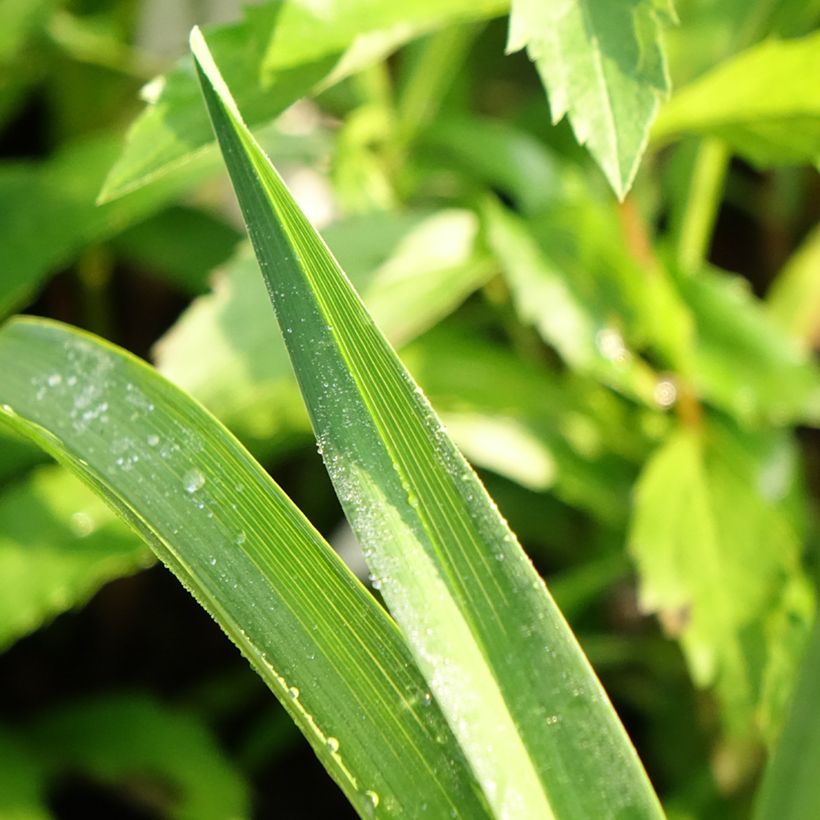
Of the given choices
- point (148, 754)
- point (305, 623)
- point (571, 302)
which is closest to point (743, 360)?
point (571, 302)

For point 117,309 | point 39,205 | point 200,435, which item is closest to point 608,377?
point 200,435

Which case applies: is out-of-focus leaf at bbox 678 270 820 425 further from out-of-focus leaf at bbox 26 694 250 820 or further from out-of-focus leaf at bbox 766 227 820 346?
out-of-focus leaf at bbox 26 694 250 820

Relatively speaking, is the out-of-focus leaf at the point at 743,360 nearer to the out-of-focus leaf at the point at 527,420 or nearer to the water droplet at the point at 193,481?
the out-of-focus leaf at the point at 527,420

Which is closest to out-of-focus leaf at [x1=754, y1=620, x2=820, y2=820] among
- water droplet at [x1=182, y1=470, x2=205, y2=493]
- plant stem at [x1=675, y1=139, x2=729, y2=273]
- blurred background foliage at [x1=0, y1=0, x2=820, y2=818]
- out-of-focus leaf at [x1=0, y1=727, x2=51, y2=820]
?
blurred background foliage at [x1=0, y1=0, x2=820, y2=818]

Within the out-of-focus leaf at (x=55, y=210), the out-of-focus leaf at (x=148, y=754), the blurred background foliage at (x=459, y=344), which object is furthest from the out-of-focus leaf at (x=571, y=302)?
the out-of-focus leaf at (x=148, y=754)

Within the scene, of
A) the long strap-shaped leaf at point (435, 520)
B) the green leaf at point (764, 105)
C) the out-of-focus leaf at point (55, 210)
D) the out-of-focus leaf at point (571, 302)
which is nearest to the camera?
the long strap-shaped leaf at point (435, 520)

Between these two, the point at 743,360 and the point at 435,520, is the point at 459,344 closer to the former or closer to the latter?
the point at 743,360

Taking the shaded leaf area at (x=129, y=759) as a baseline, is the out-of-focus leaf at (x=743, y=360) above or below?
above
